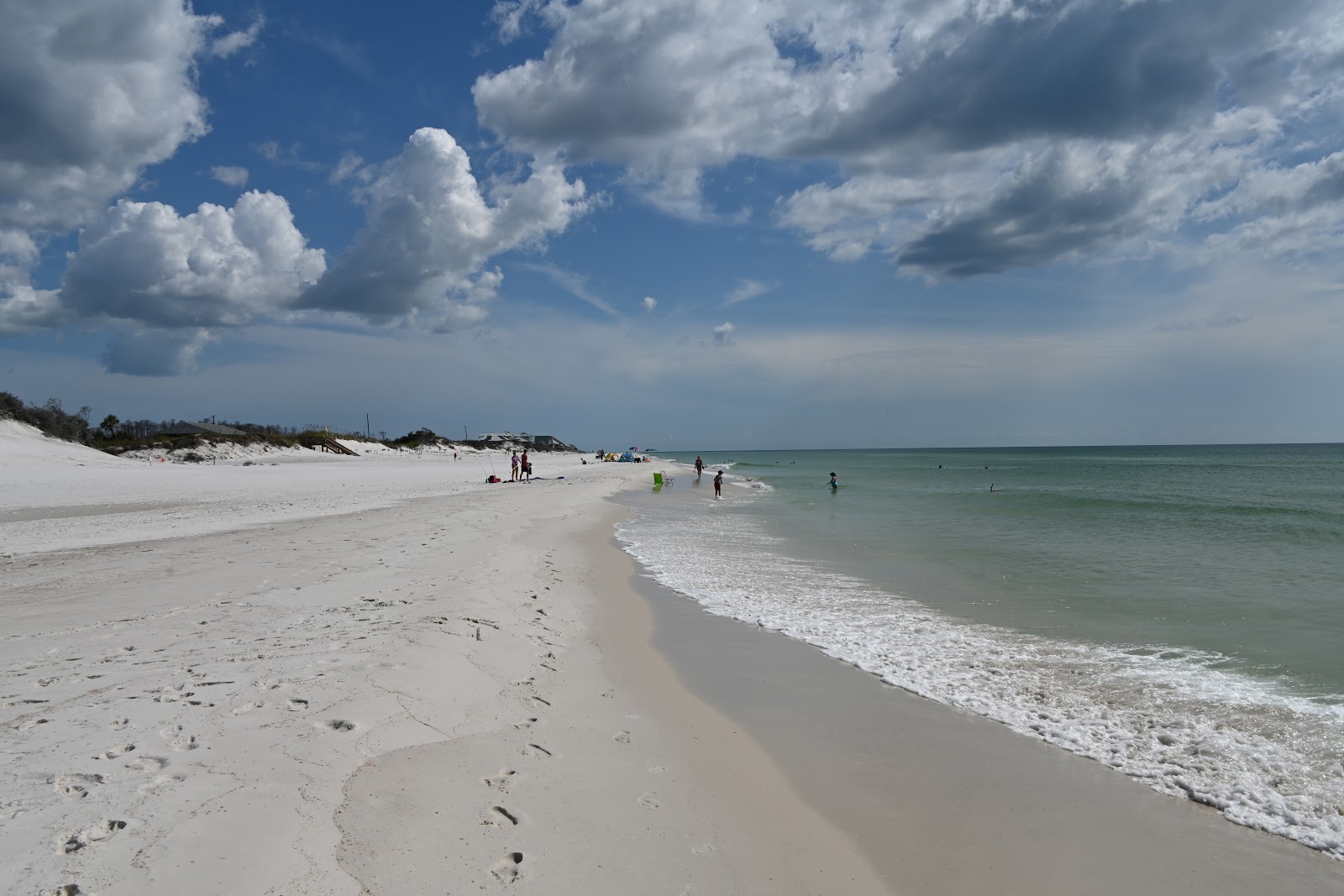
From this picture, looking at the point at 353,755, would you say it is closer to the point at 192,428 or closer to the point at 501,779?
the point at 501,779

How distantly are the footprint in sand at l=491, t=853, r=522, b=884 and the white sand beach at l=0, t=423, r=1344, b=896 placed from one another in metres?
0.02

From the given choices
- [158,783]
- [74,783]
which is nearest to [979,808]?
[158,783]

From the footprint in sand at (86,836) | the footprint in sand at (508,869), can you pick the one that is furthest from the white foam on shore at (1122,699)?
the footprint in sand at (86,836)

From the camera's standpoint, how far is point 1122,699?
20.7 ft

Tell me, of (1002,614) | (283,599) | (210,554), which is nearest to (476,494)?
(210,554)

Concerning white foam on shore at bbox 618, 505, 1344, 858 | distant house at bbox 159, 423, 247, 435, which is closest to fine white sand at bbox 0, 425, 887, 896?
white foam on shore at bbox 618, 505, 1344, 858

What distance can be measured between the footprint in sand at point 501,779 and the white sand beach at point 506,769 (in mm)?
14

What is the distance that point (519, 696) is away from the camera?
5.63 meters

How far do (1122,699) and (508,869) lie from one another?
5.90 metres

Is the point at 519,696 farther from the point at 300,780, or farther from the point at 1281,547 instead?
the point at 1281,547

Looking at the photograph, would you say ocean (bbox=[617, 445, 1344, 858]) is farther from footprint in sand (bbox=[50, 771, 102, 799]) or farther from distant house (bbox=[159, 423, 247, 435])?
distant house (bbox=[159, 423, 247, 435])

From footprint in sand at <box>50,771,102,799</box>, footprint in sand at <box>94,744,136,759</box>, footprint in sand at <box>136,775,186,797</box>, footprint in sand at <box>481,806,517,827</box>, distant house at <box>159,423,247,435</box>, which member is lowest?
footprint in sand at <box>481,806,517,827</box>

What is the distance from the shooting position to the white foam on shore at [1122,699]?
4.68 m

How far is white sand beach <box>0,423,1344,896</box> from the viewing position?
3.27 meters
